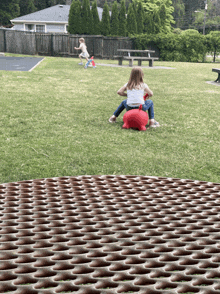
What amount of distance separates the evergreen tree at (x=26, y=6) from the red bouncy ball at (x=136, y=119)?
6038 centimetres

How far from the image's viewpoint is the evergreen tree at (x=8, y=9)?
5584 cm

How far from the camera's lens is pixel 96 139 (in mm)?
5477

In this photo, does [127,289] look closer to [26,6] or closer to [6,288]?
[6,288]

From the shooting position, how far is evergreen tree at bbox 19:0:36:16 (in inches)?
2360

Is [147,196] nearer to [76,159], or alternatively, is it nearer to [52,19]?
[76,159]

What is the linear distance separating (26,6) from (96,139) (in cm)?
6312

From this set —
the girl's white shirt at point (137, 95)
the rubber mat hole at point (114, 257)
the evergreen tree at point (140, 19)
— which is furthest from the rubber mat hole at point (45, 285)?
the evergreen tree at point (140, 19)

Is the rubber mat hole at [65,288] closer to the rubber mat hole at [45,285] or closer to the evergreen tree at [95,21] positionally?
the rubber mat hole at [45,285]

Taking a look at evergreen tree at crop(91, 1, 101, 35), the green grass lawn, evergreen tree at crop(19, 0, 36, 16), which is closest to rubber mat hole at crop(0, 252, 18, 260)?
the green grass lawn

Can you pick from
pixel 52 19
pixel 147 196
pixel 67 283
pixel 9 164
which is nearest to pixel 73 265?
pixel 67 283

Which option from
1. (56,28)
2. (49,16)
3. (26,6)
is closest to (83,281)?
(56,28)

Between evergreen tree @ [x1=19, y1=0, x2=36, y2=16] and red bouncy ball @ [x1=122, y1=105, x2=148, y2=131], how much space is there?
198 feet

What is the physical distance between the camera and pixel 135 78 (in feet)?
20.8

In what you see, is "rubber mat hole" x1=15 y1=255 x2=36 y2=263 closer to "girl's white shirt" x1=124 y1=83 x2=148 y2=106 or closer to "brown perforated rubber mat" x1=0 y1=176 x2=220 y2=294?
"brown perforated rubber mat" x1=0 y1=176 x2=220 y2=294
